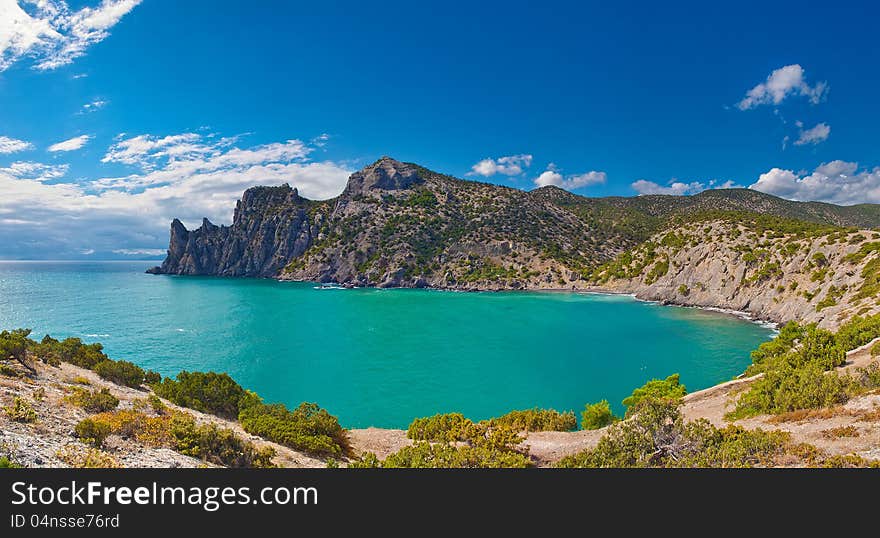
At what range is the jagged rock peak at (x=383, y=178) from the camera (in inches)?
7293

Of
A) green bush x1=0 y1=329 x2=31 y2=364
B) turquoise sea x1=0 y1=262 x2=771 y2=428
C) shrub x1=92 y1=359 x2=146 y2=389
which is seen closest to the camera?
green bush x1=0 y1=329 x2=31 y2=364

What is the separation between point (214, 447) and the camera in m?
12.5

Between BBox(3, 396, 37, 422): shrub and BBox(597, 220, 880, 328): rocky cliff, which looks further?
BBox(597, 220, 880, 328): rocky cliff

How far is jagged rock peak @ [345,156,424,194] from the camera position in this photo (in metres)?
185

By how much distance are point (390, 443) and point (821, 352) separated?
71.2 ft

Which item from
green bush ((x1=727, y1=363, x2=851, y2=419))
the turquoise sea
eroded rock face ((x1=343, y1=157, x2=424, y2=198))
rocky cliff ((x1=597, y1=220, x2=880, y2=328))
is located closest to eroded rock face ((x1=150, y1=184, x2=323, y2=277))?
eroded rock face ((x1=343, y1=157, x2=424, y2=198))

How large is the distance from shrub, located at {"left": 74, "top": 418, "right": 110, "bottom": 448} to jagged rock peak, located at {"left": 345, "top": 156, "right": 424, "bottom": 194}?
178m

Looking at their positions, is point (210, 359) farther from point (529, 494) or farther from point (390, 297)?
point (390, 297)

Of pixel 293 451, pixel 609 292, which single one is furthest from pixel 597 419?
pixel 609 292

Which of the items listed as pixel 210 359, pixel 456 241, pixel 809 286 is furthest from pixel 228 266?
pixel 809 286

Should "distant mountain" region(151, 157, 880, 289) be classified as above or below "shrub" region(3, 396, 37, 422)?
above

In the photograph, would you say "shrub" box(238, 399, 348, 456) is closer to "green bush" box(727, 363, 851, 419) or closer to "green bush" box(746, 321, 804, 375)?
"green bush" box(727, 363, 851, 419)

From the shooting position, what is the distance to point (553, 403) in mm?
29672

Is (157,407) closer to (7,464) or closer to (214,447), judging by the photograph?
(214,447)
